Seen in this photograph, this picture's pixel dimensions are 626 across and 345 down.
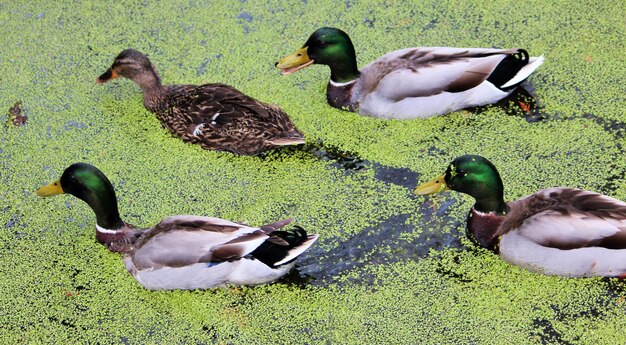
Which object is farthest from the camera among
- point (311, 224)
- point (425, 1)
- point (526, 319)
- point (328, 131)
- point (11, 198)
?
point (425, 1)

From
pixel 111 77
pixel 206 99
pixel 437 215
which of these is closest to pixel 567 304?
pixel 437 215

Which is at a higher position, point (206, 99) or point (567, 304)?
point (206, 99)

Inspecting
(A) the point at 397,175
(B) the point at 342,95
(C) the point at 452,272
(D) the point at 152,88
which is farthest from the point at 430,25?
(C) the point at 452,272

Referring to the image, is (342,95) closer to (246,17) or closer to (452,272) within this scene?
(246,17)

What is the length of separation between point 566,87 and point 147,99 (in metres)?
3.17

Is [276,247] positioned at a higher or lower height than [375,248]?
higher

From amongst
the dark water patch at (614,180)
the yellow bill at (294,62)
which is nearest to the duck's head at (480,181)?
the dark water patch at (614,180)

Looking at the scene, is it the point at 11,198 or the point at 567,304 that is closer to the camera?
the point at 567,304

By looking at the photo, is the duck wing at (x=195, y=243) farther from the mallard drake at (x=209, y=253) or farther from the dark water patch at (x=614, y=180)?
the dark water patch at (x=614, y=180)

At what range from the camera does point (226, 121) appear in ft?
19.8

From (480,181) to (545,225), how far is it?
461mm

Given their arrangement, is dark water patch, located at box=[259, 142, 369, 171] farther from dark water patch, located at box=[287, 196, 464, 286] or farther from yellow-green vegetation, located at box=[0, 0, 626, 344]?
dark water patch, located at box=[287, 196, 464, 286]

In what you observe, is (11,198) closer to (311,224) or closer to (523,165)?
(311,224)

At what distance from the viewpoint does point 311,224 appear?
5.50 metres
